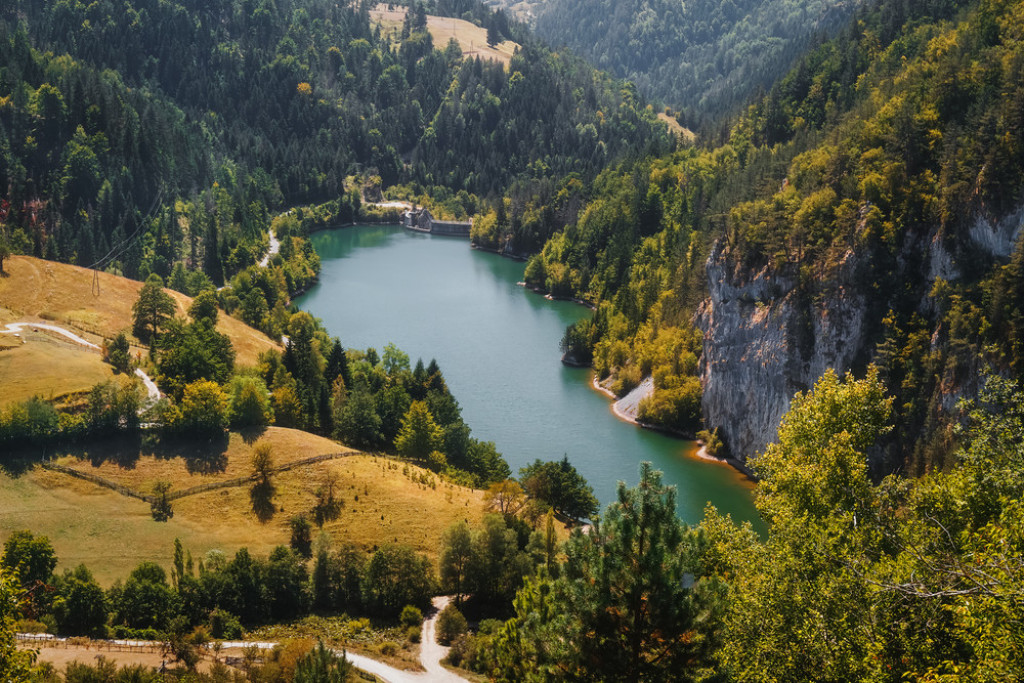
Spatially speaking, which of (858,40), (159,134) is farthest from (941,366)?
(159,134)

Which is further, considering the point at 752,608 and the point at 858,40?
the point at 858,40

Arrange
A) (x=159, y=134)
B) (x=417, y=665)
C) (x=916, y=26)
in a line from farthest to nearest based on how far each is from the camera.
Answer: (x=159, y=134) → (x=916, y=26) → (x=417, y=665)

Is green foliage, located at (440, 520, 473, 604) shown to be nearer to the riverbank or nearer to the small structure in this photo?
the riverbank

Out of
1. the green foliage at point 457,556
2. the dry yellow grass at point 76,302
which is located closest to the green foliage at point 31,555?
the green foliage at point 457,556

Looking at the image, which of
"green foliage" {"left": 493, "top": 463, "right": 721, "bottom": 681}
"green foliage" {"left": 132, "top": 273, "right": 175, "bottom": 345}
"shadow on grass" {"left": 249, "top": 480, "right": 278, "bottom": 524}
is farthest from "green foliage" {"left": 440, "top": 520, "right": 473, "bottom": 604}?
"green foliage" {"left": 132, "top": 273, "right": 175, "bottom": 345}

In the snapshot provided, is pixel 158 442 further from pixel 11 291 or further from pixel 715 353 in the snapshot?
pixel 715 353

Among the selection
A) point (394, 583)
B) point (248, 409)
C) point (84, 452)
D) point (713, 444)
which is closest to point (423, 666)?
point (394, 583)
